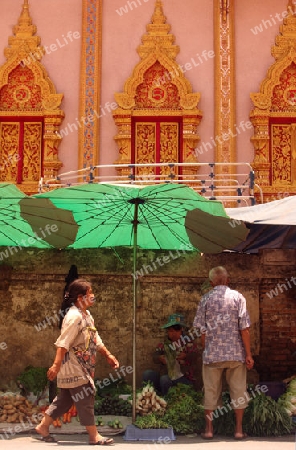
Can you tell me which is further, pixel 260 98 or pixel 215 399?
pixel 260 98

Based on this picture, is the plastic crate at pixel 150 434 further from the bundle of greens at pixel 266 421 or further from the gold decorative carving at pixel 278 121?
the gold decorative carving at pixel 278 121

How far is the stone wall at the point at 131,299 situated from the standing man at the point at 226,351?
156cm

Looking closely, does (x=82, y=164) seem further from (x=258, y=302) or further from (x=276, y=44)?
(x=258, y=302)

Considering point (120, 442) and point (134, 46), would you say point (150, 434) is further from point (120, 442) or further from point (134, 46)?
point (134, 46)

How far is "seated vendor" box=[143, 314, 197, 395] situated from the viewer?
7.51 metres

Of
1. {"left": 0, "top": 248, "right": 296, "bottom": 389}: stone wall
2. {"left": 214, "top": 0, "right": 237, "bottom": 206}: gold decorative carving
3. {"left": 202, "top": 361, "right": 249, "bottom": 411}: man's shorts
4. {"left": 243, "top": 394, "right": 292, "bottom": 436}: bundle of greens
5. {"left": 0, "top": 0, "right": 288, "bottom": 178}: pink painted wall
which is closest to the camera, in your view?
{"left": 202, "top": 361, "right": 249, "bottom": 411}: man's shorts

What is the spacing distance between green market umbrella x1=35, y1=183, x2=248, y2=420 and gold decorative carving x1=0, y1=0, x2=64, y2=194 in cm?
627

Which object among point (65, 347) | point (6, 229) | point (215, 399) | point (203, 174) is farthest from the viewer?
point (203, 174)

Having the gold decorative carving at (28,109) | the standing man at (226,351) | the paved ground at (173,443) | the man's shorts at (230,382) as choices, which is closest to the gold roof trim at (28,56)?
the gold decorative carving at (28,109)

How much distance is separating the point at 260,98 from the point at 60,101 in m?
4.18

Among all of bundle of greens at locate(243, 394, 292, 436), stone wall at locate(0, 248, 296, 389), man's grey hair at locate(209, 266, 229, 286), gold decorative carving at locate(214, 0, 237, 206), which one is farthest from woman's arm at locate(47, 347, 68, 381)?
gold decorative carving at locate(214, 0, 237, 206)

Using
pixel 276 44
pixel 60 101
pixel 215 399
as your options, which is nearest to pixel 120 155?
pixel 60 101

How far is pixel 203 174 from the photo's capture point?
531 inches

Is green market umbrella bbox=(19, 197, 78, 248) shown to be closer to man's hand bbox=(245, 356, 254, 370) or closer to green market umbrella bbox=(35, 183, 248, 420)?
green market umbrella bbox=(35, 183, 248, 420)
